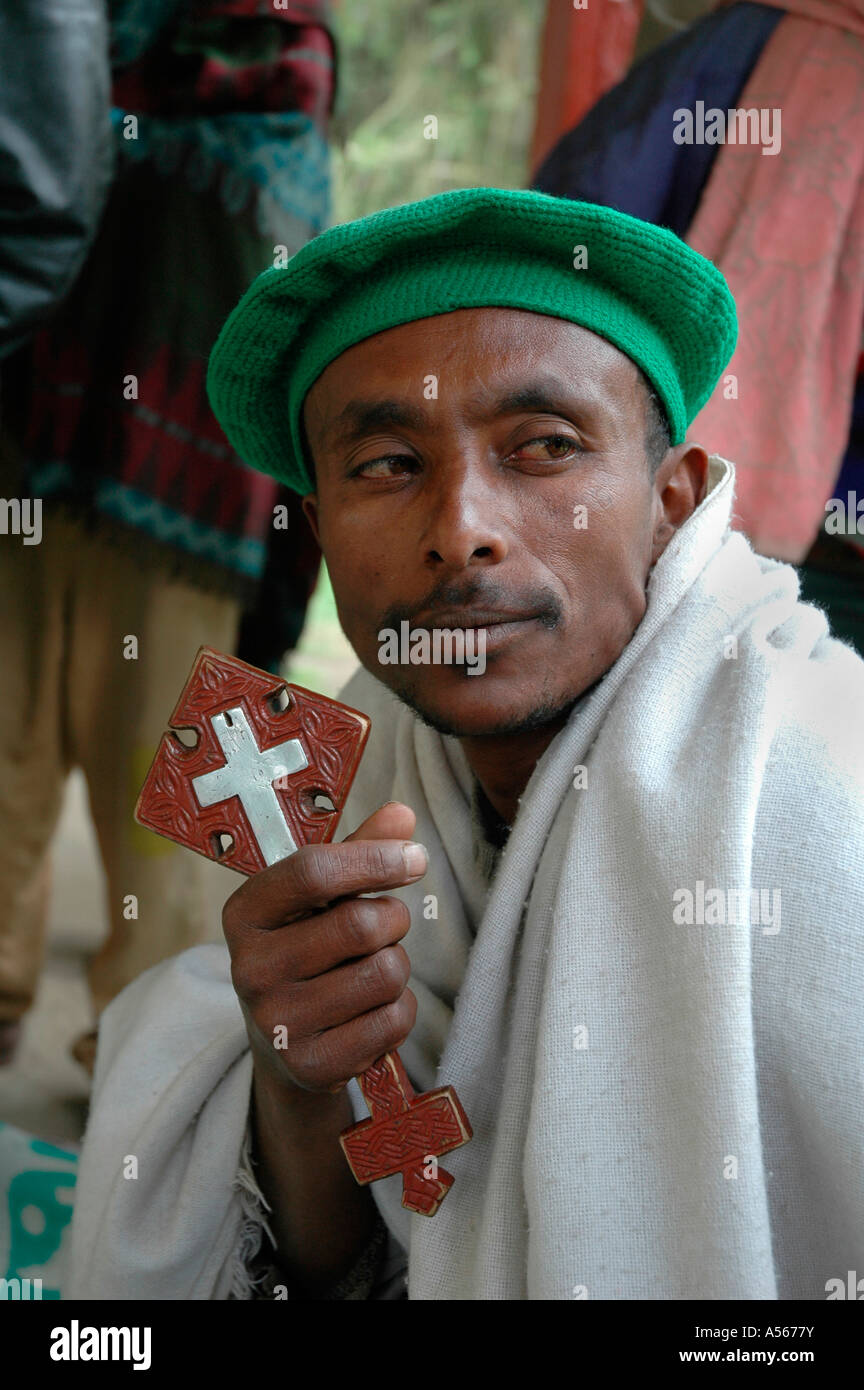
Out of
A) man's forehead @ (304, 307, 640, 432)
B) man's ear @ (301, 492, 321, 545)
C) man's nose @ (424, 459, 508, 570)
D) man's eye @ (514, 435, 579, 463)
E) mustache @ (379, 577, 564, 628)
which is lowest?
mustache @ (379, 577, 564, 628)

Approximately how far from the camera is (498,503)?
1387 mm

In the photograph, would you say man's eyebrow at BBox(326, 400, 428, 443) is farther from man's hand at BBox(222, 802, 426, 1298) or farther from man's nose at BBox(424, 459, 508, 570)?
man's hand at BBox(222, 802, 426, 1298)

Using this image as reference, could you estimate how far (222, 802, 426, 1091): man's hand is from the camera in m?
1.22

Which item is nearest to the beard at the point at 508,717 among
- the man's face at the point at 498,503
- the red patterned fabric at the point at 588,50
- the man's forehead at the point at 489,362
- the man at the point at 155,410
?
the man's face at the point at 498,503

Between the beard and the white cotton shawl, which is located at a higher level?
the beard

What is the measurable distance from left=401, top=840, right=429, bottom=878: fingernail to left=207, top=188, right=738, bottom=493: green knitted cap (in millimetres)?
633

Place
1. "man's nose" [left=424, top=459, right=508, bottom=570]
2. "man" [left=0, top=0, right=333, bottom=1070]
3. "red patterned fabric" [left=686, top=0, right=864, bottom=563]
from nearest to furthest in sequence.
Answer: "man's nose" [left=424, top=459, right=508, bottom=570]
"red patterned fabric" [left=686, top=0, right=864, bottom=563]
"man" [left=0, top=0, right=333, bottom=1070]

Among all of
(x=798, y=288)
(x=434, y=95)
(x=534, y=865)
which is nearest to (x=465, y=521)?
(x=534, y=865)

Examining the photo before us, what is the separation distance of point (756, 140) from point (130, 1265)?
2.21m

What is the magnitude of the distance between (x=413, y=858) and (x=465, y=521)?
382 mm

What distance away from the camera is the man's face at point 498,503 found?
4.52ft

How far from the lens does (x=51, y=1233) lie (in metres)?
2.04

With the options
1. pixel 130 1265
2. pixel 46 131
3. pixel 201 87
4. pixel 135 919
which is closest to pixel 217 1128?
pixel 130 1265

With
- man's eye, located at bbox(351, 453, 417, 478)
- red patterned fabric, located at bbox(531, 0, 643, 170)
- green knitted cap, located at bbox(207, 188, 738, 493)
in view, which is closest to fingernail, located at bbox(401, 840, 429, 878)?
man's eye, located at bbox(351, 453, 417, 478)
